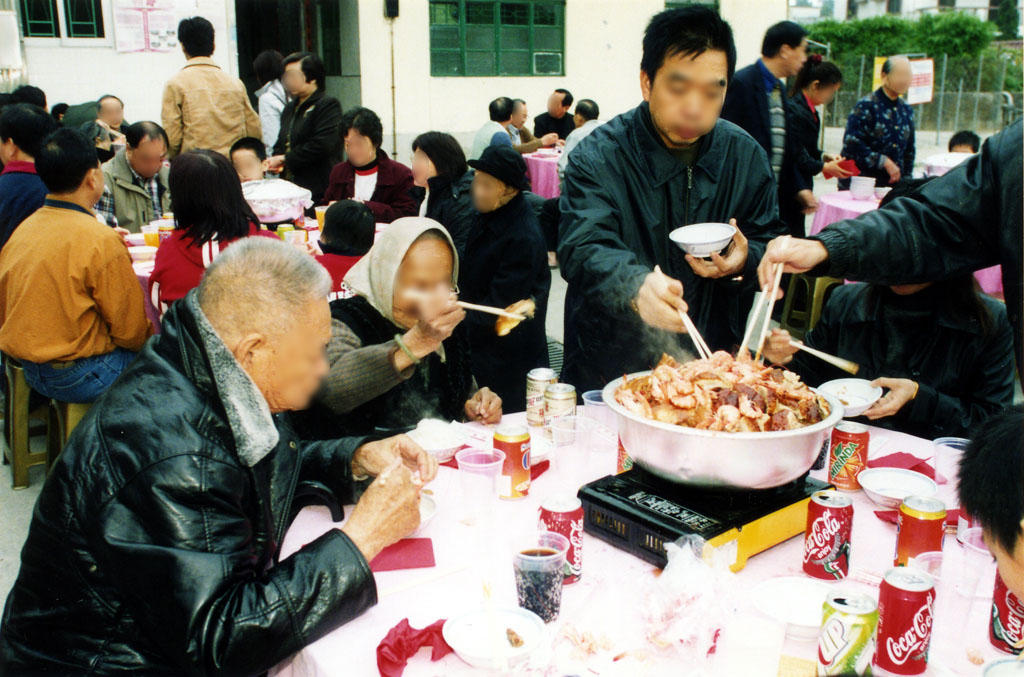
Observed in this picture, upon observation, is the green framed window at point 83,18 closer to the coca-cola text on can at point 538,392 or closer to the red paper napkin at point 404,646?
the coca-cola text on can at point 538,392

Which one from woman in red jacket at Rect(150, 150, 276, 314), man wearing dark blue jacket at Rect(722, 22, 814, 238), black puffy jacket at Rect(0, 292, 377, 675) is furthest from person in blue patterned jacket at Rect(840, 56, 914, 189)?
black puffy jacket at Rect(0, 292, 377, 675)

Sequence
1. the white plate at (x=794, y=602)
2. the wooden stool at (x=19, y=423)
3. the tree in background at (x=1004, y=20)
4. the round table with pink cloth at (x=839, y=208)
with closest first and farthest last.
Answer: the white plate at (x=794, y=602) < the wooden stool at (x=19, y=423) < the round table with pink cloth at (x=839, y=208) < the tree in background at (x=1004, y=20)

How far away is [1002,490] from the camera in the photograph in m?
1.18

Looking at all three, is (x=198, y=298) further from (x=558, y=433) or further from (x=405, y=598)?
(x=558, y=433)

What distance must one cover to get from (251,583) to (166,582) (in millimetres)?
137

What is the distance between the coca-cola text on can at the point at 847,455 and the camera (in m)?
1.94

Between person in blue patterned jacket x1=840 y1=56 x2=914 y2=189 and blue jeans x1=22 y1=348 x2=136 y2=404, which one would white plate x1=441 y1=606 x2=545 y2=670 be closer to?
blue jeans x1=22 y1=348 x2=136 y2=404

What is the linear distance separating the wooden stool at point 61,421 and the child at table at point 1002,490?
347cm

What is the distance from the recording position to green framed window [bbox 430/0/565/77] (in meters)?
12.0

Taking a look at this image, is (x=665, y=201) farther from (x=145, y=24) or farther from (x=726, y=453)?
(x=145, y=24)

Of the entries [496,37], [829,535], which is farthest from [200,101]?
[496,37]

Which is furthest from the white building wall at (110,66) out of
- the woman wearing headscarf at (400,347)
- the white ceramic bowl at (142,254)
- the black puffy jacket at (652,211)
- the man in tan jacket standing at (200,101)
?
the black puffy jacket at (652,211)

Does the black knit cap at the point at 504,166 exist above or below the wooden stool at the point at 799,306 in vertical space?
above

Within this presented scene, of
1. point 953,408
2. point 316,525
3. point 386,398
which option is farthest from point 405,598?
point 953,408
